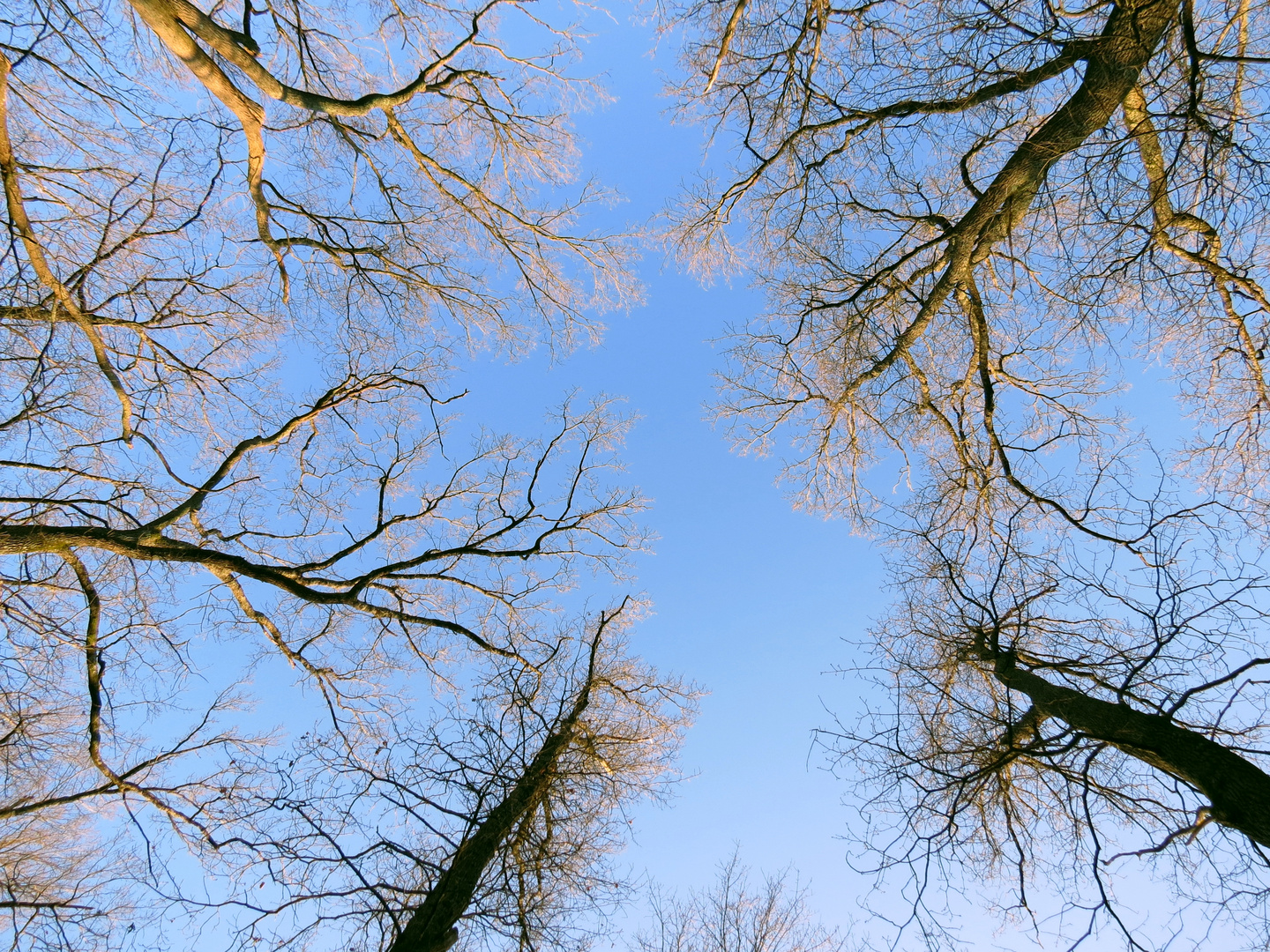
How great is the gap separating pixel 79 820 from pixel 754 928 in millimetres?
8635

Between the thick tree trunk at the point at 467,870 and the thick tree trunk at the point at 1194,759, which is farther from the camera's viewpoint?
the thick tree trunk at the point at 467,870

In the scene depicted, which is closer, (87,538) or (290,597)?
(87,538)

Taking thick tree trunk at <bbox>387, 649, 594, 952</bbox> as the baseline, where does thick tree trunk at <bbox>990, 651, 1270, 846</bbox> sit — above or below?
above

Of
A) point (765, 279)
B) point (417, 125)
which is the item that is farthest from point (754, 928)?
point (417, 125)

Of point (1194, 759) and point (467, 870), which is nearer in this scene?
point (1194, 759)

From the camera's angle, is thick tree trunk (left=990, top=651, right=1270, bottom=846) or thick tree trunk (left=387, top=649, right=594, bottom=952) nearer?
thick tree trunk (left=990, top=651, right=1270, bottom=846)

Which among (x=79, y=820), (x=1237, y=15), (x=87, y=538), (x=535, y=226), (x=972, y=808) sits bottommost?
(x=79, y=820)

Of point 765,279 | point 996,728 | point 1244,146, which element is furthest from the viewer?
point 765,279

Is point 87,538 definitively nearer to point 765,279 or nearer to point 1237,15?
point 765,279

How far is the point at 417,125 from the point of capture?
6656 millimetres

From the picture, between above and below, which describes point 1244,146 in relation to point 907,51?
below

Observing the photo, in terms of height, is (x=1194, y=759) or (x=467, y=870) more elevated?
(x=1194, y=759)

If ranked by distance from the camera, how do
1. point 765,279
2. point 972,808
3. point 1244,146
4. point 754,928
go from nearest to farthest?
1. point 1244,146
2. point 972,808
3. point 765,279
4. point 754,928

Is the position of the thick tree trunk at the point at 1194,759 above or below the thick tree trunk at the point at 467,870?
above
